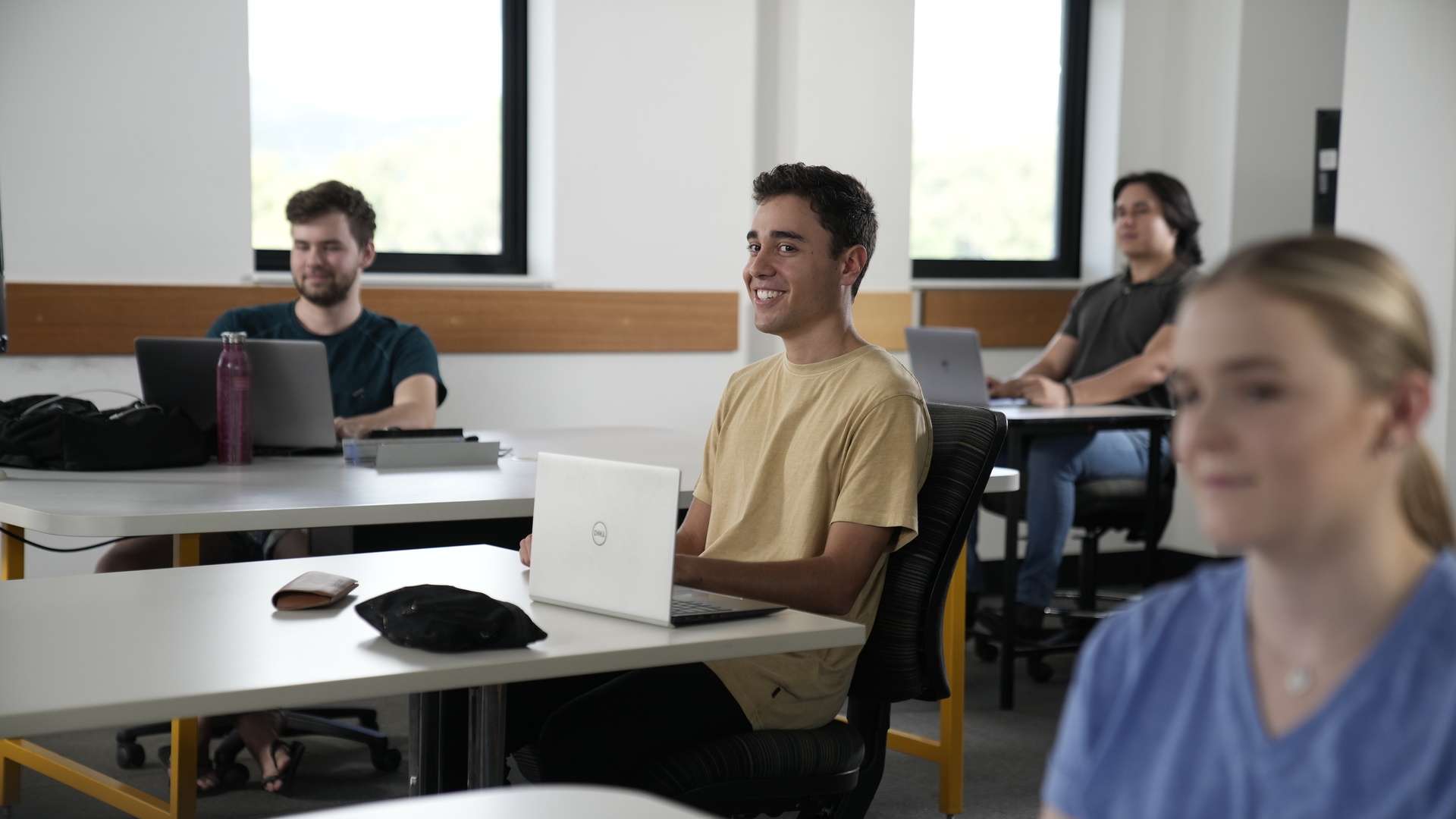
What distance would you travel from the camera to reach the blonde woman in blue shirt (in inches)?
33.6

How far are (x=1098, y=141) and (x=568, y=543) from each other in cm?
437

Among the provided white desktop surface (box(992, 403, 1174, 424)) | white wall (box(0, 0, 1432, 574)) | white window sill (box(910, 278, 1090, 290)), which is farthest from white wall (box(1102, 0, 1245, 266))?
white desktop surface (box(992, 403, 1174, 424))

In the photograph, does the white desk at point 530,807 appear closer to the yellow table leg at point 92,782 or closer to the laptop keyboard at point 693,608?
the laptop keyboard at point 693,608

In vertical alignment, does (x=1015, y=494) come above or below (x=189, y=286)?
below

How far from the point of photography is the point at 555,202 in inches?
179

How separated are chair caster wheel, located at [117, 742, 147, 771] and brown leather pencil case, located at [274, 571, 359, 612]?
176 cm

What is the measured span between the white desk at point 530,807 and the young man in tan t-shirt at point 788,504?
2.52 feet

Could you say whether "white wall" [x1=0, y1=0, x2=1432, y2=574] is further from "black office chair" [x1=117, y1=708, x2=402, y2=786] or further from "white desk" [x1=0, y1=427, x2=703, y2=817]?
"white desk" [x1=0, y1=427, x2=703, y2=817]

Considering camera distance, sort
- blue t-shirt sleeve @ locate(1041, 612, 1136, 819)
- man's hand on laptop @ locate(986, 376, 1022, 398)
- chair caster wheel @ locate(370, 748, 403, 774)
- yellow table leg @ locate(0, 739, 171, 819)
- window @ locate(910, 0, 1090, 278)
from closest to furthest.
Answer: blue t-shirt sleeve @ locate(1041, 612, 1136, 819) < yellow table leg @ locate(0, 739, 171, 819) < chair caster wheel @ locate(370, 748, 403, 774) < man's hand on laptop @ locate(986, 376, 1022, 398) < window @ locate(910, 0, 1090, 278)

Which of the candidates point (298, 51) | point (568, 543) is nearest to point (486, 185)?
point (298, 51)

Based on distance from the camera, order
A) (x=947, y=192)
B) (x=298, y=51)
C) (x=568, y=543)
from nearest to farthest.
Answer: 1. (x=568, y=543)
2. (x=298, y=51)
3. (x=947, y=192)

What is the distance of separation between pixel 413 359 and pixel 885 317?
2.01m

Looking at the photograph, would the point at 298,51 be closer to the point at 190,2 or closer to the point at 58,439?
the point at 190,2

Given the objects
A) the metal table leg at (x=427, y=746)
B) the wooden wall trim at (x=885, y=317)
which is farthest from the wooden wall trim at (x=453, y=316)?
the metal table leg at (x=427, y=746)
